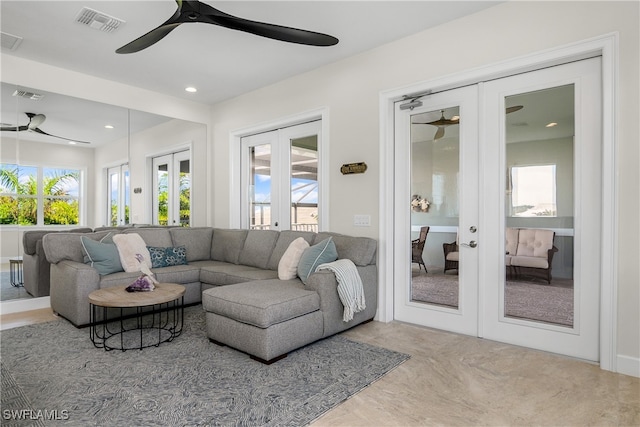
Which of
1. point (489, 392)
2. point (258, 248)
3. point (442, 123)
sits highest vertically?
point (442, 123)

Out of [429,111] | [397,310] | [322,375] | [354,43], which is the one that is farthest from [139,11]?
[397,310]

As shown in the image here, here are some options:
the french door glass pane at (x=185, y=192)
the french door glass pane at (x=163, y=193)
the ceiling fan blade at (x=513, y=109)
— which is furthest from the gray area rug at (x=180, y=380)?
the french door glass pane at (x=185, y=192)

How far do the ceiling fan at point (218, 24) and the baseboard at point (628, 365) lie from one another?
9.92 feet

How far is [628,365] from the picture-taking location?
2520 mm

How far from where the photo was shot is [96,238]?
4266mm

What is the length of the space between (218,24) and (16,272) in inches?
143

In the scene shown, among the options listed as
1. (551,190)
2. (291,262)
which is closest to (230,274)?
(291,262)

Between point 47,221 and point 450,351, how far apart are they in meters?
4.52

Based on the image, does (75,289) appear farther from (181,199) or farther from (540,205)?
(540,205)

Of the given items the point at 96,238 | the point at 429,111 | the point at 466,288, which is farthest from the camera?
the point at 96,238

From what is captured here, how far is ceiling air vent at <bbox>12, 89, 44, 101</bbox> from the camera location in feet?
13.3

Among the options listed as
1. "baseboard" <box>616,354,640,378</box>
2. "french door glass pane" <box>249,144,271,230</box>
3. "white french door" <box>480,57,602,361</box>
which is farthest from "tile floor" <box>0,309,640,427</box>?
"french door glass pane" <box>249,144,271,230</box>

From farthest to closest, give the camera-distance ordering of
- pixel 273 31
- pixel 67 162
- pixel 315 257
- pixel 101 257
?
pixel 67 162, pixel 101 257, pixel 315 257, pixel 273 31

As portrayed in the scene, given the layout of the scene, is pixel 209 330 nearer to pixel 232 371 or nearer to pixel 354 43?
pixel 232 371
